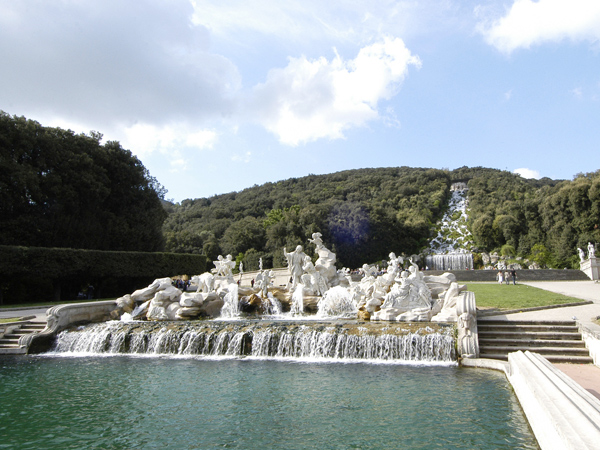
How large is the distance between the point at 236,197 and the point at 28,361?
71.4 m

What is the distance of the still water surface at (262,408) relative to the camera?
18.7 ft

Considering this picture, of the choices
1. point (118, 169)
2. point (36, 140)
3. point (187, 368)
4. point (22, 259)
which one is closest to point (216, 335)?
point (187, 368)

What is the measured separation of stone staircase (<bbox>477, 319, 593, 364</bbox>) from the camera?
9.18 metres

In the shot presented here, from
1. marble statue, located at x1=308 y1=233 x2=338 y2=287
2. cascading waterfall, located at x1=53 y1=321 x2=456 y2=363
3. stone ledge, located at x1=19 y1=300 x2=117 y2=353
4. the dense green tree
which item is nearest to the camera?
cascading waterfall, located at x1=53 y1=321 x2=456 y2=363

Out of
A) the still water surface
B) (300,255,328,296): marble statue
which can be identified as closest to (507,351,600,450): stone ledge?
the still water surface

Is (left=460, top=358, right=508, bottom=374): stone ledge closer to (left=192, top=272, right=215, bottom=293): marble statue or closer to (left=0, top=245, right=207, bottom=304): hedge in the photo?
(left=192, top=272, right=215, bottom=293): marble statue

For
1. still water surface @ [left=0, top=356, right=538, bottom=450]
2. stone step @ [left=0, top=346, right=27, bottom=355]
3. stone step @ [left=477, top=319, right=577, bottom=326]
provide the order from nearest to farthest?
still water surface @ [left=0, top=356, right=538, bottom=450], stone step @ [left=477, top=319, right=577, bottom=326], stone step @ [left=0, top=346, right=27, bottom=355]

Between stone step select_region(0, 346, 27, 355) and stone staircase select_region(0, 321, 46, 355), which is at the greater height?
stone staircase select_region(0, 321, 46, 355)

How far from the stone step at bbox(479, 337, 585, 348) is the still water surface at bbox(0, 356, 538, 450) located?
137 centimetres

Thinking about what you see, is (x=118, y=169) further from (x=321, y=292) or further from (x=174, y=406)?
(x=174, y=406)

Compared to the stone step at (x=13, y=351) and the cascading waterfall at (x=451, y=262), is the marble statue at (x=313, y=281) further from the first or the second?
the cascading waterfall at (x=451, y=262)

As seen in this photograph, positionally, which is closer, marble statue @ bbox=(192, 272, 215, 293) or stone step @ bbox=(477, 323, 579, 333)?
stone step @ bbox=(477, 323, 579, 333)

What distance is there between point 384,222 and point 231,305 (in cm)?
3381

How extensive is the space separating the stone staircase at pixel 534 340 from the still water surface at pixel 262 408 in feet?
4.19
